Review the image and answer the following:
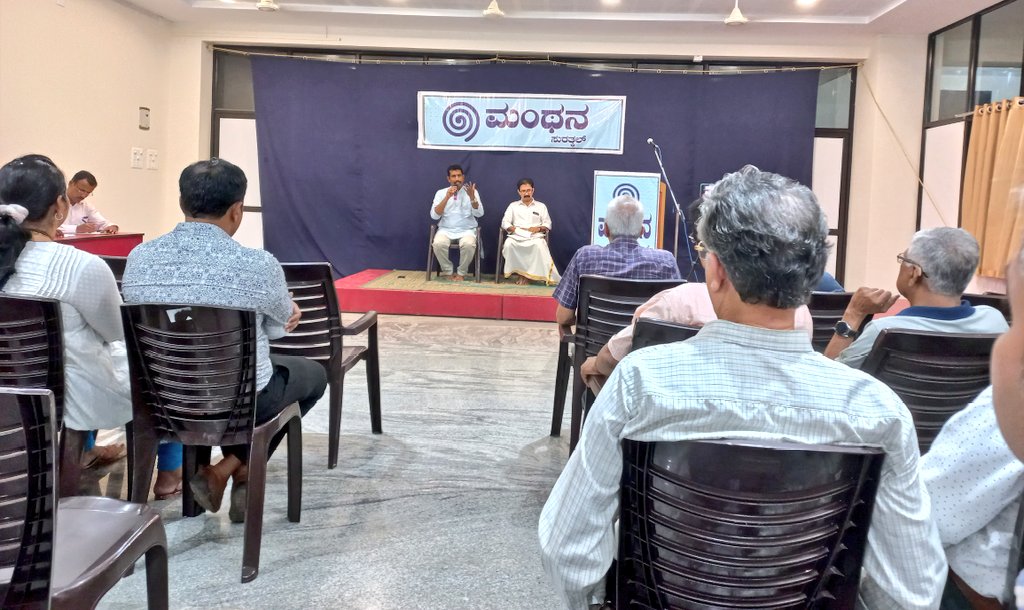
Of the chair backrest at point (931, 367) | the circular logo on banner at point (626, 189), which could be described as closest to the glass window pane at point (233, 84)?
the circular logo on banner at point (626, 189)

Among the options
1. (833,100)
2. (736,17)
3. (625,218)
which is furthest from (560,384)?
(833,100)

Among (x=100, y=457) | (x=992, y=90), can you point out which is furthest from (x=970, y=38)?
(x=100, y=457)

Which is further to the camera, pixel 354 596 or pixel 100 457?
pixel 100 457

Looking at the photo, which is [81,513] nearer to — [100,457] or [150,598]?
[150,598]

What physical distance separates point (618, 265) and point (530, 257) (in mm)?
3932

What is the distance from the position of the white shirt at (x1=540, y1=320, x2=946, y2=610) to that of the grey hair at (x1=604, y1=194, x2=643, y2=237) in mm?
2032

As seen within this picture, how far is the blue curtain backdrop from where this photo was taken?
7410 mm

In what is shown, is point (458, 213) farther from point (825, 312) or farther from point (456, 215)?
point (825, 312)

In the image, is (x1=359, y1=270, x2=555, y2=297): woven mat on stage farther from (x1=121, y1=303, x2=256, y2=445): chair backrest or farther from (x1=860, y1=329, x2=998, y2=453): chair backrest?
(x1=860, y1=329, x2=998, y2=453): chair backrest

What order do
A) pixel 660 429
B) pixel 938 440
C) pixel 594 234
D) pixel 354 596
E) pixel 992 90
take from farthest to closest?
pixel 594 234
pixel 992 90
pixel 354 596
pixel 938 440
pixel 660 429

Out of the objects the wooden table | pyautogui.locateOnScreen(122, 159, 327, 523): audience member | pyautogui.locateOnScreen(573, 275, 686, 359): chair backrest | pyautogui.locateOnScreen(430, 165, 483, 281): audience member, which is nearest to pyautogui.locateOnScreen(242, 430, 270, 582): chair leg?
pyautogui.locateOnScreen(122, 159, 327, 523): audience member

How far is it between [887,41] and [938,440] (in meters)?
7.06

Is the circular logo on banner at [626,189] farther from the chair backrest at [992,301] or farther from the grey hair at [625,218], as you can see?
the chair backrest at [992,301]

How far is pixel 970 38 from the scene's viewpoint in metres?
6.41
